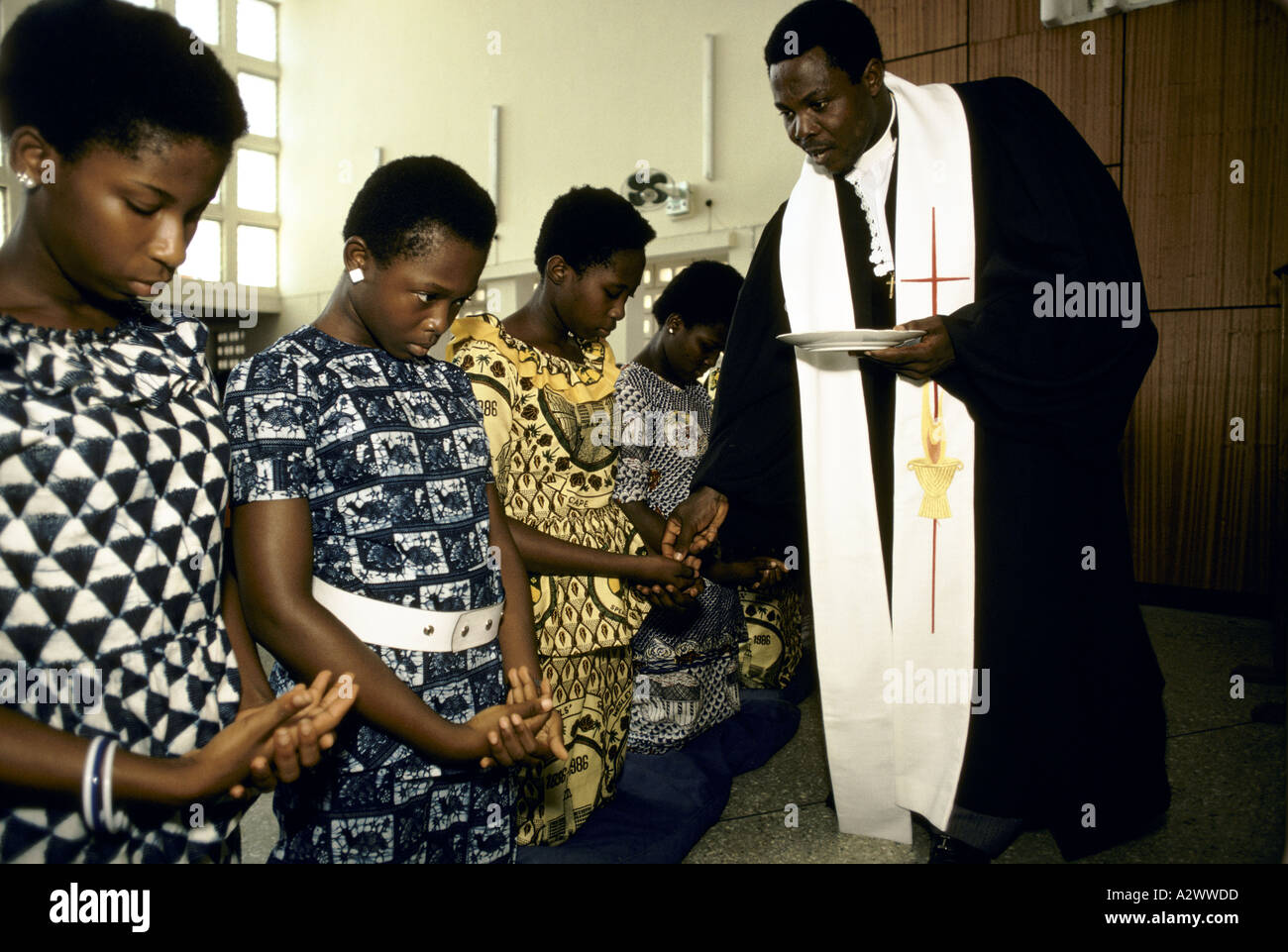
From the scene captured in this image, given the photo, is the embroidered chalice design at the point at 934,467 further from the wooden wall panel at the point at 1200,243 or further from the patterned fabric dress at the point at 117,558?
the wooden wall panel at the point at 1200,243

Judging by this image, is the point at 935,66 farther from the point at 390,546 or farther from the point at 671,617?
the point at 390,546

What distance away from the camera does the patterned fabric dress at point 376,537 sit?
1068 millimetres

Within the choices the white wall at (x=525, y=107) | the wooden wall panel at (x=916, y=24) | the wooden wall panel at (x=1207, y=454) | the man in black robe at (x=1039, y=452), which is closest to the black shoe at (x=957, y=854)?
the man in black robe at (x=1039, y=452)

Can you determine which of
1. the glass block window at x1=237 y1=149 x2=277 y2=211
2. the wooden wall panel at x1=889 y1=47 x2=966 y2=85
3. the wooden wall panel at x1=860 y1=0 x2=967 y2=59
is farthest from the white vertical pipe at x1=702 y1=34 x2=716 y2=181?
the glass block window at x1=237 y1=149 x2=277 y2=211

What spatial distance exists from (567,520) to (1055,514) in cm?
107

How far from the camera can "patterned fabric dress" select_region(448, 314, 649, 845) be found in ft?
5.75

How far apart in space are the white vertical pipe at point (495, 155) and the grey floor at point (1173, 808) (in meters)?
7.23

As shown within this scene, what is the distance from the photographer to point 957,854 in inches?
71.1

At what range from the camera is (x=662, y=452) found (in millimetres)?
2518

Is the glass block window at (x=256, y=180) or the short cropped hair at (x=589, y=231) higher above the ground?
the glass block window at (x=256, y=180)

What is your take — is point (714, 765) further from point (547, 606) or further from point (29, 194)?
point (29, 194)

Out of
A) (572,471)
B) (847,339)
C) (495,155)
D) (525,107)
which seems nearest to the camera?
(847,339)

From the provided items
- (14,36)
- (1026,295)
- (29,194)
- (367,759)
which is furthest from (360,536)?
(1026,295)

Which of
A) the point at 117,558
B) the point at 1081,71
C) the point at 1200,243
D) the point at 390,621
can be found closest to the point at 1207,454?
the point at 1200,243
